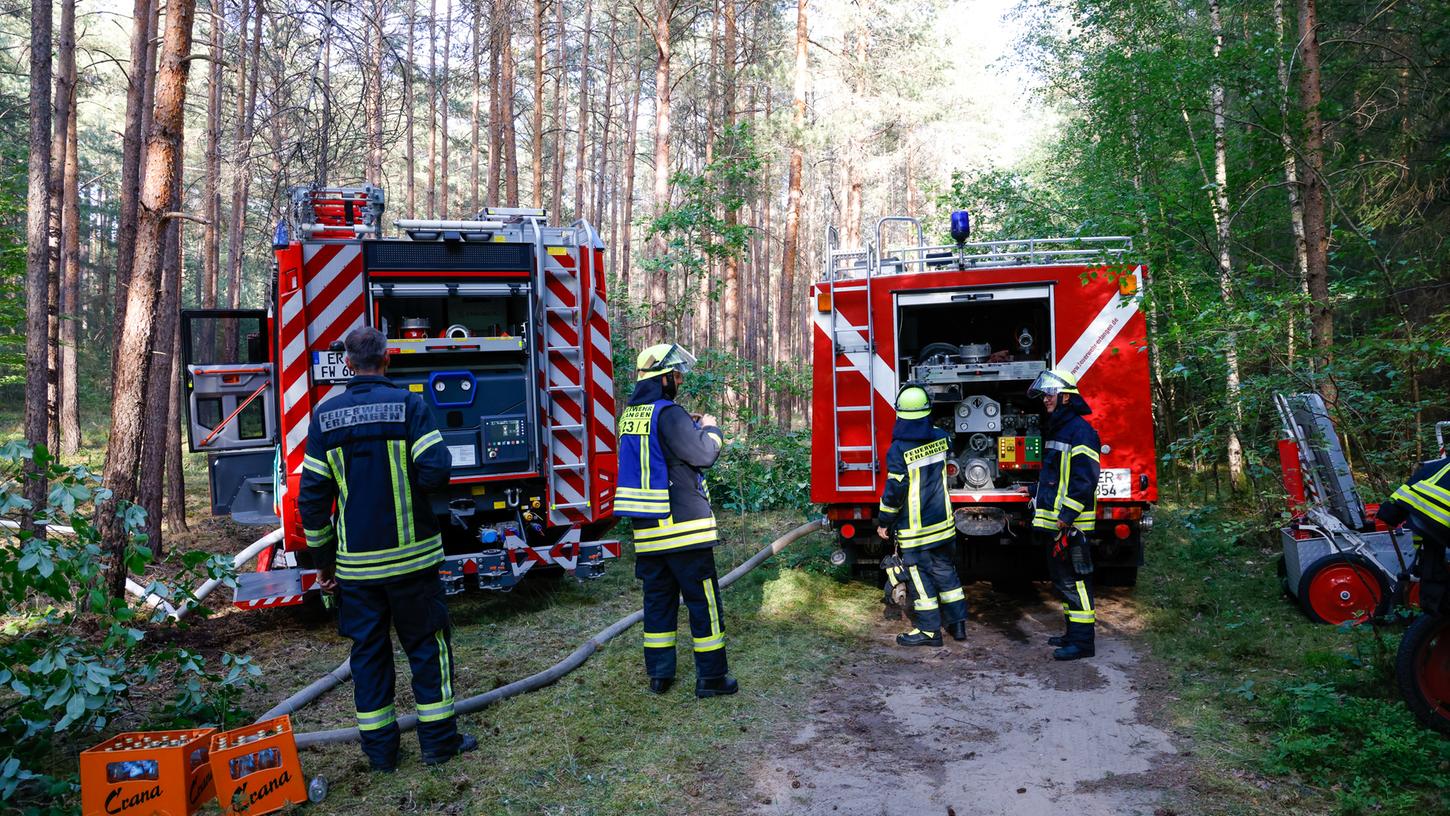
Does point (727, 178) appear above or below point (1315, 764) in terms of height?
above

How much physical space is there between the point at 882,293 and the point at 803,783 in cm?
414

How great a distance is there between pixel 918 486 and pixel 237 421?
511 centimetres

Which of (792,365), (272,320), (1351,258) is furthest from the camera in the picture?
(792,365)

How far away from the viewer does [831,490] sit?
24.5 ft

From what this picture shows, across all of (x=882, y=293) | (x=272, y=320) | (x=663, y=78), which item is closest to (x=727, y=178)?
(x=663, y=78)

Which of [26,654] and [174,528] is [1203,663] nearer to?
[26,654]

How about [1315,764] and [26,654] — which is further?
[1315,764]

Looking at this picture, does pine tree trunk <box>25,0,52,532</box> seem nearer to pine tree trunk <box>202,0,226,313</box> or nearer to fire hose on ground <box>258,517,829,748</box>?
pine tree trunk <box>202,0,226,313</box>

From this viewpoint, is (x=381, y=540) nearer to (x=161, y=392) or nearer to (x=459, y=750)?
(x=459, y=750)

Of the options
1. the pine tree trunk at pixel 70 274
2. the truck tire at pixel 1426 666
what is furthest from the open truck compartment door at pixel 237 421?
the pine tree trunk at pixel 70 274

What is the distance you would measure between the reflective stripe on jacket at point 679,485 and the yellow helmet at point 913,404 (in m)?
1.79

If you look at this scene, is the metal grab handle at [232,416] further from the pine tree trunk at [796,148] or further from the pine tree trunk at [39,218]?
the pine tree trunk at [796,148]

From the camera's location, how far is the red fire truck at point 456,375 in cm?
670

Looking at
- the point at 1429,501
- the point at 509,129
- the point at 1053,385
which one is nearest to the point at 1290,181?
the point at 1053,385
